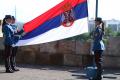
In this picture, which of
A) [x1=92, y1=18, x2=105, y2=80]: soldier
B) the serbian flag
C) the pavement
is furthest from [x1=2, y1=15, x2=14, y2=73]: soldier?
[x1=92, y1=18, x2=105, y2=80]: soldier

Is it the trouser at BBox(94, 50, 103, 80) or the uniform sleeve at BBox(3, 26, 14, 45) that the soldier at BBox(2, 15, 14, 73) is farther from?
the trouser at BBox(94, 50, 103, 80)

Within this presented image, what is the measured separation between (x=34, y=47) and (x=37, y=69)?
66.1 inches

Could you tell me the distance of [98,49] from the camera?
971 centimetres

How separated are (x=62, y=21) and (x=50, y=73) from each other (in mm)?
2046

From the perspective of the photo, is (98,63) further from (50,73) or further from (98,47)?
(50,73)

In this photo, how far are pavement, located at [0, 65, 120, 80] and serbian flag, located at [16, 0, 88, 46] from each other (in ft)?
3.48

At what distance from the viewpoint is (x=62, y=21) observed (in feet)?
33.4

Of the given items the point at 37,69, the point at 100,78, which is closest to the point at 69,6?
the point at 100,78

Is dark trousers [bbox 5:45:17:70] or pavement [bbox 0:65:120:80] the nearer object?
pavement [bbox 0:65:120:80]

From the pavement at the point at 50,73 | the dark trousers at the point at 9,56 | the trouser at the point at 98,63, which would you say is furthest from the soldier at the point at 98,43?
the dark trousers at the point at 9,56

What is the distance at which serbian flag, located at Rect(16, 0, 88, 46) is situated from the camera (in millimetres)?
10164

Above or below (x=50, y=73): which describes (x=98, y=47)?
above

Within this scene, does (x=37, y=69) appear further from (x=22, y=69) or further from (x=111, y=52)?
(x=111, y=52)

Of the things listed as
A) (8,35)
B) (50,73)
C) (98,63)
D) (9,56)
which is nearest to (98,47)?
(98,63)
